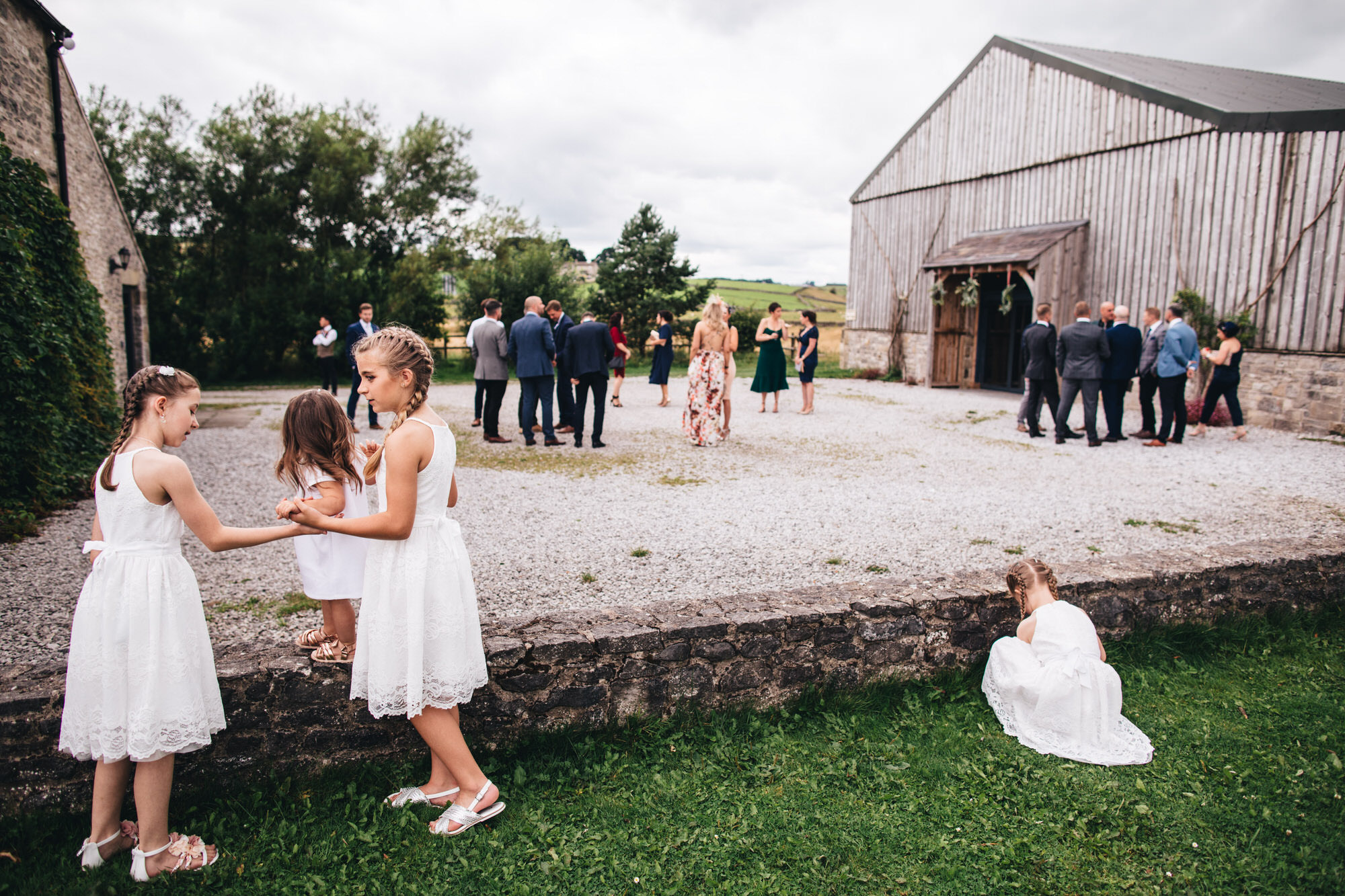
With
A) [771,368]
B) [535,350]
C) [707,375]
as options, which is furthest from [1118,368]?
[535,350]

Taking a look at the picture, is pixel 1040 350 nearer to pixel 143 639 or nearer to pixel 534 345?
pixel 534 345

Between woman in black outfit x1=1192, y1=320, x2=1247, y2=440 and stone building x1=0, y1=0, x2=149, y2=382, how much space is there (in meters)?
13.5

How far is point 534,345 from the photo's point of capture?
29.9 feet

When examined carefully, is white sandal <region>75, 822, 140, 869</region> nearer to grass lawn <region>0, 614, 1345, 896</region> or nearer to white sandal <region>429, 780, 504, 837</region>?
grass lawn <region>0, 614, 1345, 896</region>

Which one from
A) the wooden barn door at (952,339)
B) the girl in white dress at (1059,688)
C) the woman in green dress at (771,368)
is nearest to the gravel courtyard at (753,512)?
the girl in white dress at (1059,688)

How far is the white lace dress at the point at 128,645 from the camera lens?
229 cm

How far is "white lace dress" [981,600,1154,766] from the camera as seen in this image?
318 cm

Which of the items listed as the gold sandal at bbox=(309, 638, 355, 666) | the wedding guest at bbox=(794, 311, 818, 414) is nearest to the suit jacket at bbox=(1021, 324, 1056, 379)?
the wedding guest at bbox=(794, 311, 818, 414)

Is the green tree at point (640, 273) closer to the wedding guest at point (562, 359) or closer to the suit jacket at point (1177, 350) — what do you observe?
the wedding guest at point (562, 359)

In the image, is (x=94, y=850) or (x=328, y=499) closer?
(x=94, y=850)

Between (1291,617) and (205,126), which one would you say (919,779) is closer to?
(1291,617)

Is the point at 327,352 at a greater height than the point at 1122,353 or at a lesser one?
lesser

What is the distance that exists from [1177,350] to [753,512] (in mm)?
6760

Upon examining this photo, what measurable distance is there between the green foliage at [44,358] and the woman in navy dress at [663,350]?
24.3 ft
